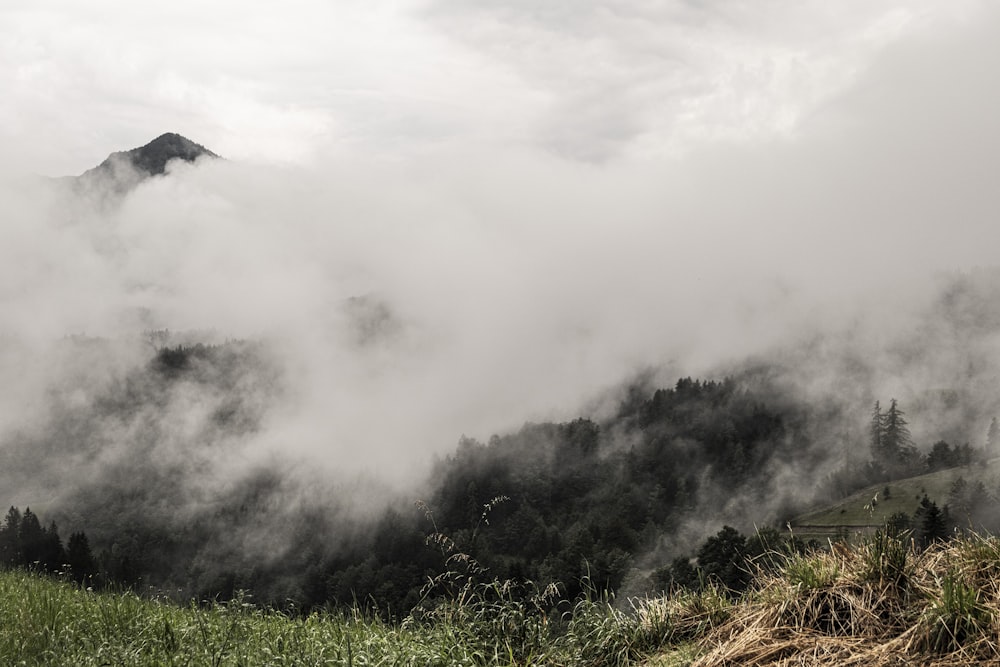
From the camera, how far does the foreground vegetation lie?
5.72 meters

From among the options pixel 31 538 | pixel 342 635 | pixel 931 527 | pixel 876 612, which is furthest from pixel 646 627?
pixel 31 538

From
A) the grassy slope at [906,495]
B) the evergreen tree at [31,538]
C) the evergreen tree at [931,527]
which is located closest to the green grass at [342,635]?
the evergreen tree at [931,527]

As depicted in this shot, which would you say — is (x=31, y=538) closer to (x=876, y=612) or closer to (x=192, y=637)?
(x=192, y=637)

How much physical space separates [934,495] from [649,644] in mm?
199202

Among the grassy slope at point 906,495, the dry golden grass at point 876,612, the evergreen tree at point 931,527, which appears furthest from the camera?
the grassy slope at point 906,495

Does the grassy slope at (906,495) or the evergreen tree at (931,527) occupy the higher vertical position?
the evergreen tree at (931,527)

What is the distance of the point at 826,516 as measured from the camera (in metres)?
192

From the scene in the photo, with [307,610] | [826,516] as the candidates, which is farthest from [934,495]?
[307,610]

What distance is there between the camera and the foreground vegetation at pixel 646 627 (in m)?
5.72

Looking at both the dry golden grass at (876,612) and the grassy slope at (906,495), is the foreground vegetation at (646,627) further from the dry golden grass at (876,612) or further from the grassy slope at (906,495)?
the grassy slope at (906,495)

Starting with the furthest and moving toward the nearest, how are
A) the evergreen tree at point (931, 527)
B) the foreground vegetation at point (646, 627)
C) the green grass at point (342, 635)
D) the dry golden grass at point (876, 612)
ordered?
the evergreen tree at point (931, 527) → the green grass at point (342, 635) → the foreground vegetation at point (646, 627) → the dry golden grass at point (876, 612)

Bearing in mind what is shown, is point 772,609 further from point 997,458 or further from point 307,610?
point 997,458

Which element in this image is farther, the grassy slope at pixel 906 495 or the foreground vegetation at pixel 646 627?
the grassy slope at pixel 906 495

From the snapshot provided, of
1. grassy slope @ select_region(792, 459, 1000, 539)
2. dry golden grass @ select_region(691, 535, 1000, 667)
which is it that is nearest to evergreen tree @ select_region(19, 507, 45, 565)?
dry golden grass @ select_region(691, 535, 1000, 667)
